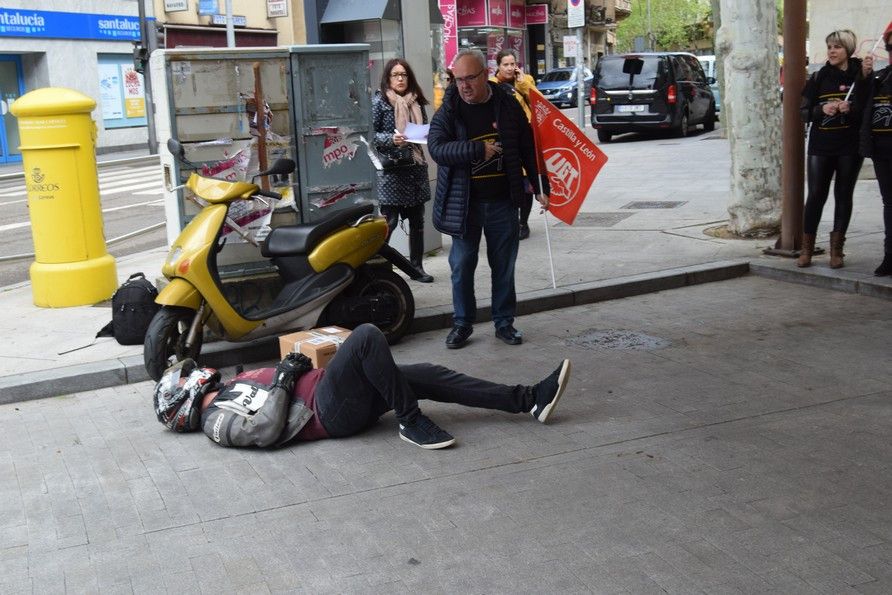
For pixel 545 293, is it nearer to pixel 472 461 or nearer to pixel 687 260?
pixel 687 260

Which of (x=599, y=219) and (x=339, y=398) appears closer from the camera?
(x=339, y=398)

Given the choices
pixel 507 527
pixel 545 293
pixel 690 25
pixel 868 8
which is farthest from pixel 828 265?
pixel 690 25

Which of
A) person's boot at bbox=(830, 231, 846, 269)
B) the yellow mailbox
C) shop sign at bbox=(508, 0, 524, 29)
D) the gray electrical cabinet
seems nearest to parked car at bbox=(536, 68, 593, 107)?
shop sign at bbox=(508, 0, 524, 29)

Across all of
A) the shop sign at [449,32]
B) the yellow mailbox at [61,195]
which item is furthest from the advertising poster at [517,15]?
the yellow mailbox at [61,195]

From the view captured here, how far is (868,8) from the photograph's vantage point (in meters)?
15.0

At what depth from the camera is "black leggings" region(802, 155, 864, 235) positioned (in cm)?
839

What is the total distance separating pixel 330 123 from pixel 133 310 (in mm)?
2070

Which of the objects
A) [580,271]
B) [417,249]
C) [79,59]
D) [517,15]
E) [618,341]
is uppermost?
[517,15]

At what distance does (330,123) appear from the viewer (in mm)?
8039

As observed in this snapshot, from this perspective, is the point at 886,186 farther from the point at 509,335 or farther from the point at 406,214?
the point at 406,214

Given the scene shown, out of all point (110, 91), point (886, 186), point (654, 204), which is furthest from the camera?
point (110, 91)

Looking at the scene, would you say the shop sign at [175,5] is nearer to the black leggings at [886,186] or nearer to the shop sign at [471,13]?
the shop sign at [471,13]

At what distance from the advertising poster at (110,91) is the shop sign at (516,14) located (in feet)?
81.4

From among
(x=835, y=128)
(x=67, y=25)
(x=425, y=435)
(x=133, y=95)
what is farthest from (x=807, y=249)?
(x=133, y=95)
